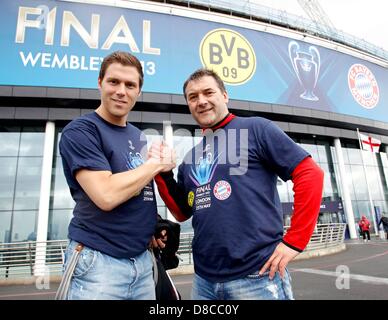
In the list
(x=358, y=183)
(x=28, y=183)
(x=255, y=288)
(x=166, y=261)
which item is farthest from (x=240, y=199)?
(x=358, y=183)

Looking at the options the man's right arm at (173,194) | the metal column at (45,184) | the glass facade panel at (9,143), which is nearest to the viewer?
the man's right arm at (173,194)

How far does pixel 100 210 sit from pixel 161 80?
14696 mm

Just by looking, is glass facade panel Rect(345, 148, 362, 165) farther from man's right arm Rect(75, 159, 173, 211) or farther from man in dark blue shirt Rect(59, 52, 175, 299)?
man's right arm Rect(75, 159, 173, 211)

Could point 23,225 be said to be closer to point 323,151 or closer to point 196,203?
point 196,203

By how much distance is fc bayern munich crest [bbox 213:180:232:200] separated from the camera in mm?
1829

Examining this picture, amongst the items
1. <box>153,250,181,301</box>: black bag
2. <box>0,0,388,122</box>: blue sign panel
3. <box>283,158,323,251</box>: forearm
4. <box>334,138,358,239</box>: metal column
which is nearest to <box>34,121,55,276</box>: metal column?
<box>0,0,388,122</box>: blue sign panel

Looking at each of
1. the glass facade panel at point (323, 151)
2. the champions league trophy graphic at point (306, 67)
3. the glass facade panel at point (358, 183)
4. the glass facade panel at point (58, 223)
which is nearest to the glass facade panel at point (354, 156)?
the glass facade panel at point (358, 183)

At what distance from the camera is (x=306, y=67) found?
1950 centimetres

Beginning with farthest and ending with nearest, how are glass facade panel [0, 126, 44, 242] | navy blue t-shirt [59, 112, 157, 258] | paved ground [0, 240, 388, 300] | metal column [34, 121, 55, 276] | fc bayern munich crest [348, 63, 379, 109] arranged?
fc bayern munich crest [348, 63, 379, 109] → glass facade panel [0, 126, 44, 242] → metal column [34, 121, 55, 276] → paved ground [0, 240, 388, 300] → navy blue t-shirt [59, 112, 157, 258]

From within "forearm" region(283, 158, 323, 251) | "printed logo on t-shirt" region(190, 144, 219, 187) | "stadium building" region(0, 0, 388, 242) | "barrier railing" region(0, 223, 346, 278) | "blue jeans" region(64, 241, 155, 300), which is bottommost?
"barrier railing" region(0, 223, 346, 278)

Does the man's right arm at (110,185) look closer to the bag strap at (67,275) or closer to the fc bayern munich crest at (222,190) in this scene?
the bag strap at (67,275)

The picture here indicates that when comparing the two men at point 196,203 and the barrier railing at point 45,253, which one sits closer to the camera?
the two men at point 196,203

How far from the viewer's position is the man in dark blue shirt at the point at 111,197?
1.52 meters

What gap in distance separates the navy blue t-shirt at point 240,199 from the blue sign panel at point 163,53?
13887 millimetres
